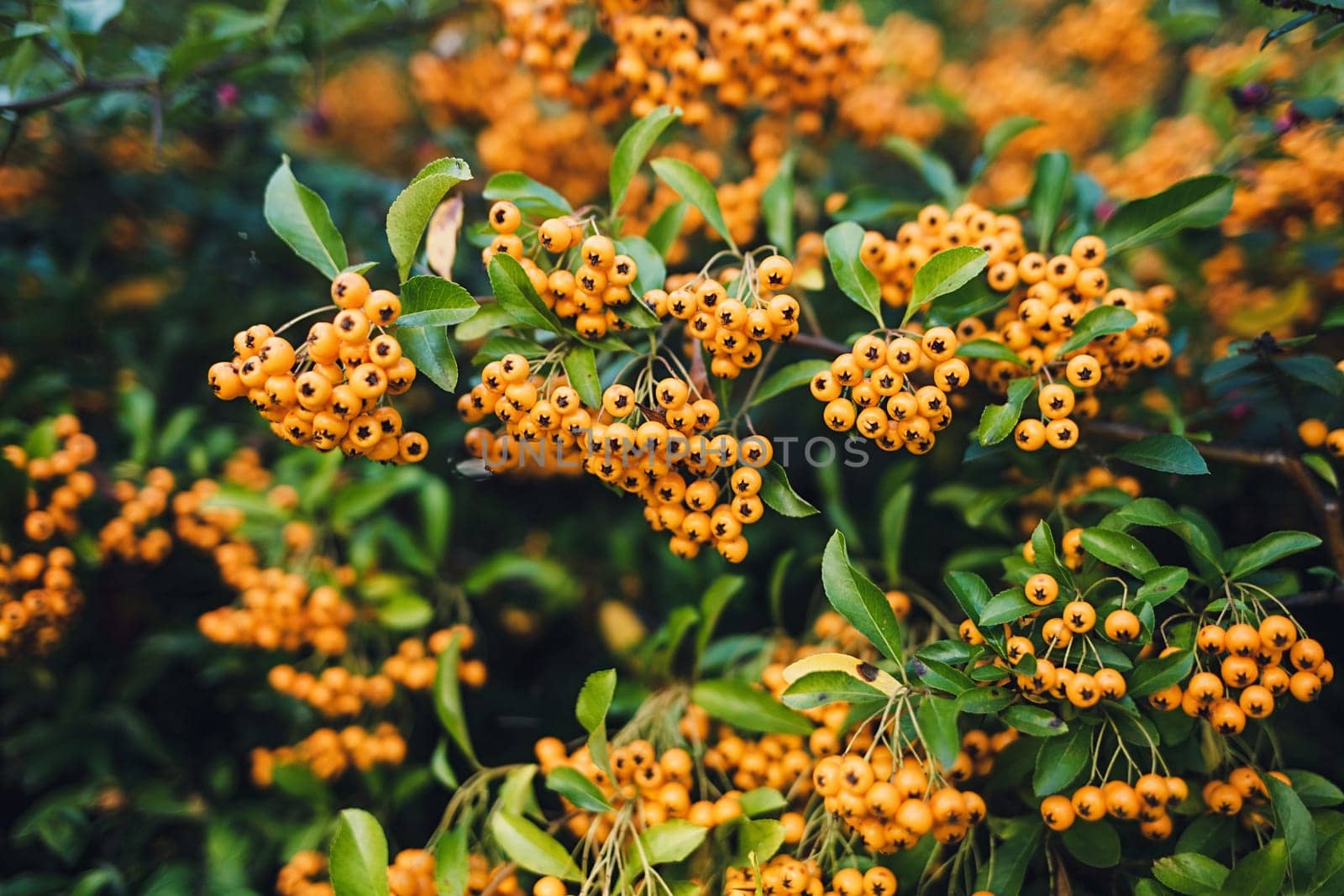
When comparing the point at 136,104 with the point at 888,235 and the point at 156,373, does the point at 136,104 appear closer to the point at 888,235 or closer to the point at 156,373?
the point at 156,373

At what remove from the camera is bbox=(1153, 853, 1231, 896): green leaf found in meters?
1.29

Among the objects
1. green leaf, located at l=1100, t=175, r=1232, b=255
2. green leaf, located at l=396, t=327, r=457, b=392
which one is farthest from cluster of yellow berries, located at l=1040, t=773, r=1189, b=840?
green leaf, located at l=396, t=327, r=457, b=392

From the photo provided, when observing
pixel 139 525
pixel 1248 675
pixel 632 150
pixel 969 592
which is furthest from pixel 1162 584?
pixel 139 525

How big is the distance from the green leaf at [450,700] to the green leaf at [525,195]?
104cm

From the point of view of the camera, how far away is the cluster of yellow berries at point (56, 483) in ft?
6.69

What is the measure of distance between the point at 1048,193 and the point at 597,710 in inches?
59.0

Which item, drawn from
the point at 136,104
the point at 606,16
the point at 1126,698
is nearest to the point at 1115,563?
the point at 1126,698

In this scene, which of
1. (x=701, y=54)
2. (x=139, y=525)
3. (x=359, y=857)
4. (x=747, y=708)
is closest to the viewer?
(x=359, y=857)

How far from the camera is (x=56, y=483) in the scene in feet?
7.30

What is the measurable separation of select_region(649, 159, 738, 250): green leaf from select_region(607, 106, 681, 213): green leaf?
2.1 inches

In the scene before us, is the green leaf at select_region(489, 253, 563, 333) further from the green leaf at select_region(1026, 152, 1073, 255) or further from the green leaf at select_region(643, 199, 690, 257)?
the green leaf at select_region(1026, 152, 1073, 255)

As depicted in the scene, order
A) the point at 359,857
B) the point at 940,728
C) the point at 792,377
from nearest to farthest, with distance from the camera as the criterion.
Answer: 1. the point at 940,728
2. the point at 359,857
3. the point at 792,377

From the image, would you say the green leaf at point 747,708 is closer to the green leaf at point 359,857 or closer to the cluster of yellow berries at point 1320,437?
the green leaf at point 359,857

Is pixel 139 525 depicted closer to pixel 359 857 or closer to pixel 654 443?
pixel 359 857
